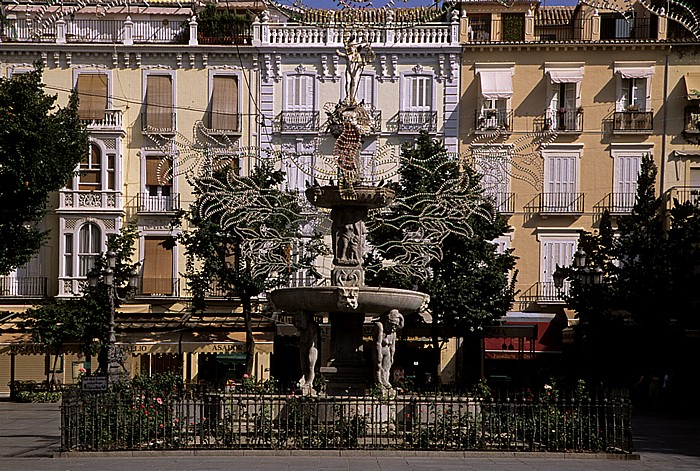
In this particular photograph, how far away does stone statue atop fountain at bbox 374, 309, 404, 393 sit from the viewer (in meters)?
19.4

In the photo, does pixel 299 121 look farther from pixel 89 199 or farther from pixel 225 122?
pixel 89 199

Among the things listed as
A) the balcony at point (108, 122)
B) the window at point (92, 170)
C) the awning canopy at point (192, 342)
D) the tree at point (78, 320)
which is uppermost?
the balcony at point (108, 122)

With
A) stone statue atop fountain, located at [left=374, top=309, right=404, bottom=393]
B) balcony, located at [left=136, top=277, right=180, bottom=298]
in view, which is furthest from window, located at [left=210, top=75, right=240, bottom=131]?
stone statue atop fountain, located at [left=374, top=309, right=404, bottom=393]

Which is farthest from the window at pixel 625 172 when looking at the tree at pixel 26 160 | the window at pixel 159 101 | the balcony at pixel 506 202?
the tree at pixel 26 160

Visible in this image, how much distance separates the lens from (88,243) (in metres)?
39.6

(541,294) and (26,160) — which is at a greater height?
(26,160)

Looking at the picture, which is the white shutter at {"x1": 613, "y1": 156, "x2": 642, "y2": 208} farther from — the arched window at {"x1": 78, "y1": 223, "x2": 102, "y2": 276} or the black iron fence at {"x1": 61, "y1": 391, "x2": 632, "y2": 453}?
the black iron fence at {"x1": 61, "y1": 391, "x2": 632, "y2": 453}

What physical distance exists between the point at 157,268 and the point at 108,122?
5.03 meters

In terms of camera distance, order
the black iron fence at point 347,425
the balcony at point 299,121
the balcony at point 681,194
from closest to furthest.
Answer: the black iron fence at point 347,425 → the balcony at point 681,194 → the balcony at point 299,121

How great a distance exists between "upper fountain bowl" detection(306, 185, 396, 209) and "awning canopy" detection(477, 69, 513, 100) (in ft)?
65.9

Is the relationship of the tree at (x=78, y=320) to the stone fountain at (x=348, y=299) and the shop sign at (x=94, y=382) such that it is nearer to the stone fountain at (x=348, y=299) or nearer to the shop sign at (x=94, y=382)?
the shop sign at (x=94, y=382)

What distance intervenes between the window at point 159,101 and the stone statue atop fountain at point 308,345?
835 inches

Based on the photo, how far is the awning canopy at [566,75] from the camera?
128ft

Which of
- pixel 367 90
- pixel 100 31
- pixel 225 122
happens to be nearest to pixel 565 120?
pixel 367 90
